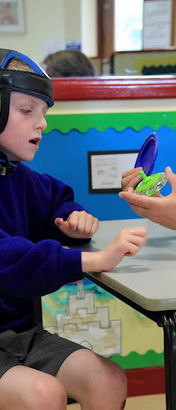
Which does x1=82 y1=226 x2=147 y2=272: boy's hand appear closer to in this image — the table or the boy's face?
the table

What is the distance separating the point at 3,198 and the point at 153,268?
313 mm

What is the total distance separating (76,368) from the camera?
969mm

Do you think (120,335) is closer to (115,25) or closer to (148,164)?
(148,164)

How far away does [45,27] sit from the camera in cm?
452

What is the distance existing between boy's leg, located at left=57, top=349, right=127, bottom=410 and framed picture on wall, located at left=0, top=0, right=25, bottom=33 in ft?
12.8

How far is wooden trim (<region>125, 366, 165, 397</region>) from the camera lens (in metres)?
1.76

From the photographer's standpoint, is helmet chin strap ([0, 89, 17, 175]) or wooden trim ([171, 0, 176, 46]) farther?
wooden trim ([171, 0, 176, 46])

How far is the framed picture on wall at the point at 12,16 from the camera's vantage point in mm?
4398

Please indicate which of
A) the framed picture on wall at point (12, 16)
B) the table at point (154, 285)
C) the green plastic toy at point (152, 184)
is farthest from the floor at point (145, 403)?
the framed picture on wall at point (12, 16)

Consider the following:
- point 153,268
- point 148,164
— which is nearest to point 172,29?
point 148,164

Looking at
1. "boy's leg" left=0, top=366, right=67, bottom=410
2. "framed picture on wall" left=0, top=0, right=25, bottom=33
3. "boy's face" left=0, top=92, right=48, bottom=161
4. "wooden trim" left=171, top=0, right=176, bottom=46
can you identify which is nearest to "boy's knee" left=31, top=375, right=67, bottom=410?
"boy's leg" left=0, top=366, right=67, bottom=410

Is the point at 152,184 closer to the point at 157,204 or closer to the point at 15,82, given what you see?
the point at 157,204

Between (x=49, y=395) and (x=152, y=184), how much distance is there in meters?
0.42

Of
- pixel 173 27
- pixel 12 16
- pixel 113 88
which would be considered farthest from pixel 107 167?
pixel 12 16
